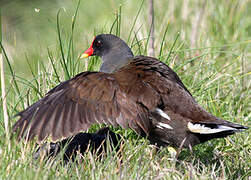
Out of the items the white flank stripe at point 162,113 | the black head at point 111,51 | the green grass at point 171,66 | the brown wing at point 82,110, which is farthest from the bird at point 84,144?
the black head at point 111,51

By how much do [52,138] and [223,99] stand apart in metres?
2.36

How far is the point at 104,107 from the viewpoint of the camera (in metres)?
4.02

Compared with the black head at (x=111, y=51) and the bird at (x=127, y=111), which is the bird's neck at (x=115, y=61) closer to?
the black head at (x=111, y=51)

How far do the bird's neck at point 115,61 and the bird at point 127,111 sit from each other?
481 millimetres

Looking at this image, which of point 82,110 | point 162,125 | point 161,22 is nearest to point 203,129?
point 162,125

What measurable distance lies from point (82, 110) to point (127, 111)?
371mm

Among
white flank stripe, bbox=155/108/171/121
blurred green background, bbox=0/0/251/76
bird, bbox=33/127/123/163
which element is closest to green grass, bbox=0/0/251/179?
blurred green background, bbox=0/0/251/76

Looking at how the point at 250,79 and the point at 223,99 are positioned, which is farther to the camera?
the point at 250,79

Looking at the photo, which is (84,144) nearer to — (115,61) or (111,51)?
(115,61)

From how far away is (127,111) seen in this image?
13.3 ft

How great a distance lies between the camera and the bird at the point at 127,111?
12.8 feet

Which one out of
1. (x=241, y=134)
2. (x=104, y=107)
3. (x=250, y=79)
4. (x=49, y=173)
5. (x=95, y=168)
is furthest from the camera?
(x=250, y=79)

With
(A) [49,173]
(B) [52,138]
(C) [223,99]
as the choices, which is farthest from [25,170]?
(C) [223,99]

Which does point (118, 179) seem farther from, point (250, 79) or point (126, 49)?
point (250, 79)
